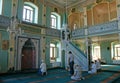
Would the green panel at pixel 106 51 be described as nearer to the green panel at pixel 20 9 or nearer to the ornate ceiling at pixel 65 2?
the ornate ceiling at pixel 65 2

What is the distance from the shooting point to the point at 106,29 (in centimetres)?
1011

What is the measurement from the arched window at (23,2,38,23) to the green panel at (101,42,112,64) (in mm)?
9317

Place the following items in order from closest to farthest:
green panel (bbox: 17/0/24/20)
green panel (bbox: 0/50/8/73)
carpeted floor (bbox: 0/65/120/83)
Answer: carpeted floor (bbox: 0/65/120/83) → green panel (bbox: 0/50/8/73) → green panel (bbox: 17/0/24/20)

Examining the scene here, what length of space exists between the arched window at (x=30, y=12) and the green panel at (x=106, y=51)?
9317 mm

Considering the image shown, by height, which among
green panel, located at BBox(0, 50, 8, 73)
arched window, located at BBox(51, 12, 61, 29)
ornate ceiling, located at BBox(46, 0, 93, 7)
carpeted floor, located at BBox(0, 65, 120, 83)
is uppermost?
ornate ceiling, located at BBox(46, 0, 93, 7)

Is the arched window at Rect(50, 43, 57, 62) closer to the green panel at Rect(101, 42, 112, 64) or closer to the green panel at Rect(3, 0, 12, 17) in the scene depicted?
the green panel at Rect(3, 0, 12, 17)

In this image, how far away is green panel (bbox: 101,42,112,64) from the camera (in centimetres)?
1558

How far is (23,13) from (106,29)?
680cm

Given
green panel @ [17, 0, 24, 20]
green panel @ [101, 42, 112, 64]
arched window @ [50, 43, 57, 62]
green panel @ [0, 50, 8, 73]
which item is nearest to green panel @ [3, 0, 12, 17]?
green panel @ [17, 0, 24, 20]

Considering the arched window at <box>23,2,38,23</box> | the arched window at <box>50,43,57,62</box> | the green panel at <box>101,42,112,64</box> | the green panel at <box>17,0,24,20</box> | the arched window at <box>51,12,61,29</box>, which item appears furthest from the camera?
the green panel at <box>101,42,112,64</box>

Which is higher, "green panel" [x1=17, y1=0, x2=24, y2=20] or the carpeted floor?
"green panel" [x1=17, y1=0, x2=24, y2=20]

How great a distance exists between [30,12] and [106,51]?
10176 mm

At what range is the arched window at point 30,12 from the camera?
10844 mm

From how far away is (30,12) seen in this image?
1130cm
